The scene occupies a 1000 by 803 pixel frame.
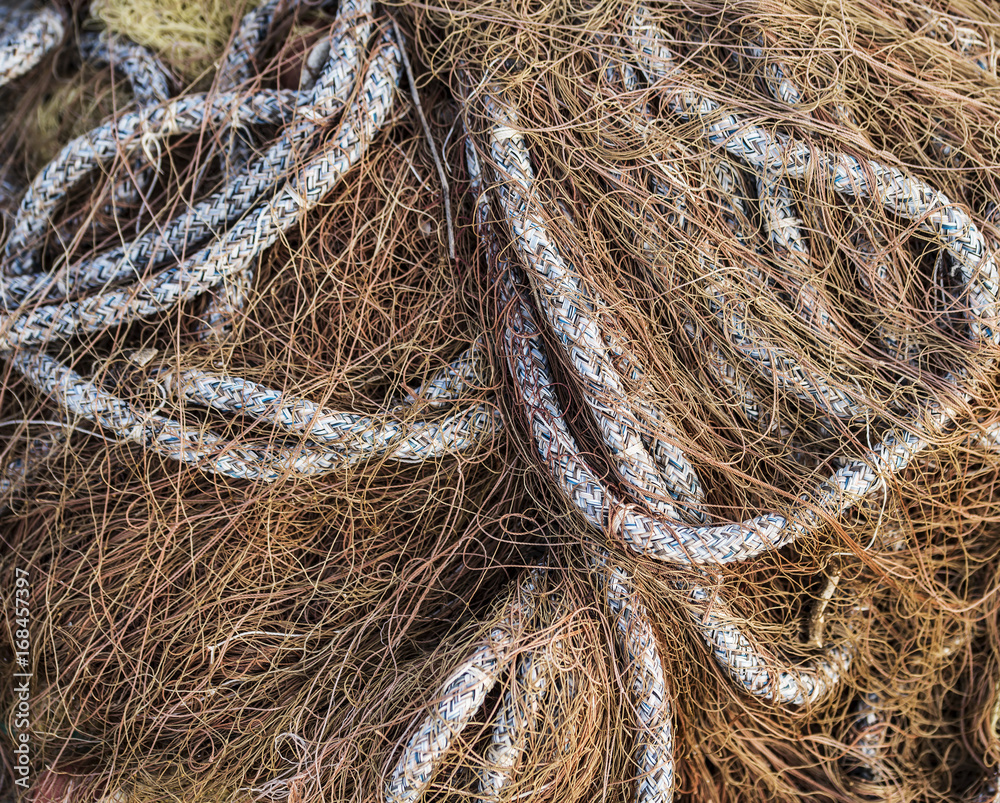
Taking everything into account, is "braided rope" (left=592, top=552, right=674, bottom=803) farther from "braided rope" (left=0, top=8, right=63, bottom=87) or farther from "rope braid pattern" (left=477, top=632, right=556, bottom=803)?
"braided rope" (left=0, top=8, right=63, bottom=87)

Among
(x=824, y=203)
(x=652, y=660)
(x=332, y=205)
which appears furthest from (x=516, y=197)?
(x=652, y=660)

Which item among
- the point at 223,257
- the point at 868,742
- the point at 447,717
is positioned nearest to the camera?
the point at 447,717

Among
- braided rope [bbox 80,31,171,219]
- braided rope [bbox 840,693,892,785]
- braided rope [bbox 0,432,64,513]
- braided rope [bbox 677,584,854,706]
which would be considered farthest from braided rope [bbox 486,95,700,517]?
braided rope [bbox 0,432,64,513]

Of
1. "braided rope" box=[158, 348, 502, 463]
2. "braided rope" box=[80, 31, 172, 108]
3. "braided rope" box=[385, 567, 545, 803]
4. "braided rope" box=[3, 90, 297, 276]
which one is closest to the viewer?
"braided rope" box=[385, 567, 545, 803]

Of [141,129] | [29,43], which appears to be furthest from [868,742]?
[29,43]

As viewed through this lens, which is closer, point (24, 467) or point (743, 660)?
point (743, 660)

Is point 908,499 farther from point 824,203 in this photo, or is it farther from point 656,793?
point 656,793

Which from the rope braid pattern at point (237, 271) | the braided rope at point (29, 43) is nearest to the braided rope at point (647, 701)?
the rope braid pattern at point (237, 271)

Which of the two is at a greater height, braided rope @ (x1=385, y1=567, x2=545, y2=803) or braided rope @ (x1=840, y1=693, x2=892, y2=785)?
A: braided rope @ (x1=385, y1=567, x2=545, y2=803)

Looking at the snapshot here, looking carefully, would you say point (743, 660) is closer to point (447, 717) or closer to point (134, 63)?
point (447, 717)
